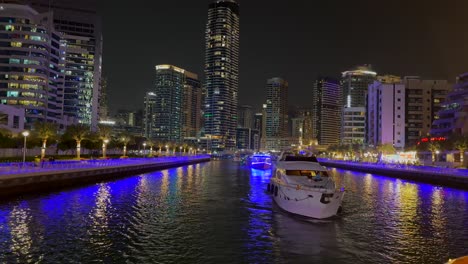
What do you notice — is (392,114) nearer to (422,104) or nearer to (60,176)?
(422,104)

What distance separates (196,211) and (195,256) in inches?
570

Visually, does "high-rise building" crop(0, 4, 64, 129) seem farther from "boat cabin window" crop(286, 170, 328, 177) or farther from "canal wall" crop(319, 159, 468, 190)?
"boat cabin window" crop(286, 170, 328, 177)

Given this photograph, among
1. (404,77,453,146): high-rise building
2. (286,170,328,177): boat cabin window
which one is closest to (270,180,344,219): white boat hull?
(286,170,328,177): boat cabin window

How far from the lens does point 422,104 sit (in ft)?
575

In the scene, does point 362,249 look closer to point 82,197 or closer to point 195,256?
point 195,256

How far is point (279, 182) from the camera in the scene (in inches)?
1460

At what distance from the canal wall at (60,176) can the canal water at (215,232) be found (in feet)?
7.92

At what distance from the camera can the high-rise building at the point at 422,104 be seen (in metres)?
174

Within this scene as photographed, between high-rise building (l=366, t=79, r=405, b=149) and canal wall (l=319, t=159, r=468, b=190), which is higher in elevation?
high-rise building (l=366, t=79, r=405, b=149)

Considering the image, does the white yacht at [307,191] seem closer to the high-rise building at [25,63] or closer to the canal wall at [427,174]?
the canal wall at [427,174]

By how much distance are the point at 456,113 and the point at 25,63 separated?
145574mm

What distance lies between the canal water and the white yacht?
3.08ft

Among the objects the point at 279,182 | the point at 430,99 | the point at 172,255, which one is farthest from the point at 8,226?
the point at 430,99

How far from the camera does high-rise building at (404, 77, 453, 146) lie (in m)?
174
